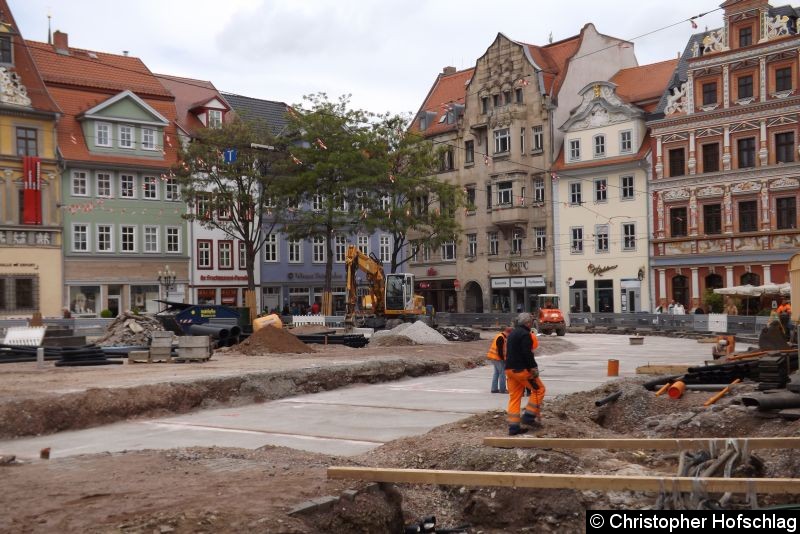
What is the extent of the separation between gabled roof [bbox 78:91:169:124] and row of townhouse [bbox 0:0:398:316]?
60mm

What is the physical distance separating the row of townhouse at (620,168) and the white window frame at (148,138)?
1936cm

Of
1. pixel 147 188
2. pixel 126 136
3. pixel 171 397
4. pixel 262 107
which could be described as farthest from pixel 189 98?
pixel 171 397

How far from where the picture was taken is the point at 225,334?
33031mm

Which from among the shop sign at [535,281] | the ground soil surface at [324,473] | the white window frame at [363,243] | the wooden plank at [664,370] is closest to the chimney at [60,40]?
the white window frame at [363,243]

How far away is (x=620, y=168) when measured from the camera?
52.3 metres

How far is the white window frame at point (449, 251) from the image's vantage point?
61.9 meters

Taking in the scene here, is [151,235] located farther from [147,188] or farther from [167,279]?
[167,279]

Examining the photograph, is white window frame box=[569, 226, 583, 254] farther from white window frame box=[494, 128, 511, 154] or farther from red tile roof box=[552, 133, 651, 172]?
white window frame box=[494, 128, 511, 154]

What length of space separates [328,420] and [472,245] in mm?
45070

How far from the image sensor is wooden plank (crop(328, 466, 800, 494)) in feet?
24.3

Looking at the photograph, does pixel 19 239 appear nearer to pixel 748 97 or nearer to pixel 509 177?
pixel 509 177

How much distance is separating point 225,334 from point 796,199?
98.5 feet

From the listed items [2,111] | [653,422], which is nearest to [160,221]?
[2,111]

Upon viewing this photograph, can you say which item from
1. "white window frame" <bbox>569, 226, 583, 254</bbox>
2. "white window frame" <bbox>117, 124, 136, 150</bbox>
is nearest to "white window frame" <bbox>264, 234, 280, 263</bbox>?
"white window frame" <bbox>117, 124, 136, 150</bbox>
